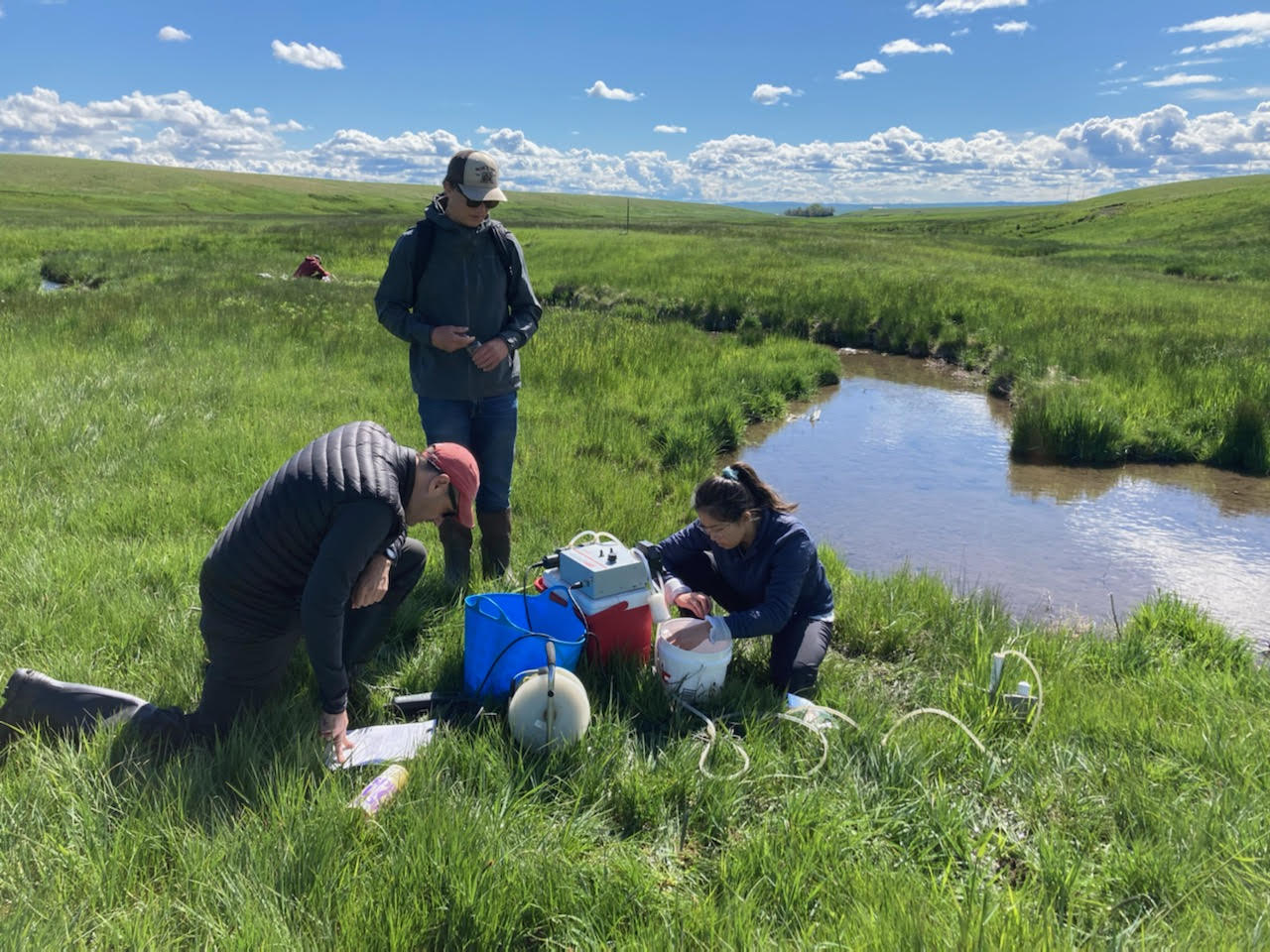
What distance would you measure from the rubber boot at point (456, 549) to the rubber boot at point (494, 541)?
17cm

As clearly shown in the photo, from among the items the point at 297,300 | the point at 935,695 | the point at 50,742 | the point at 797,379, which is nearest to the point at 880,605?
the point at 935,695

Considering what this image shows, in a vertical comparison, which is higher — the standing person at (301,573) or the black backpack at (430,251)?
the black backpack at (430,251)

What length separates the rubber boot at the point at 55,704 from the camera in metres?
2.80

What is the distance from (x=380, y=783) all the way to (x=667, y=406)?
21.3ft

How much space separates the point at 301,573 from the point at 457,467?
28.2 inches

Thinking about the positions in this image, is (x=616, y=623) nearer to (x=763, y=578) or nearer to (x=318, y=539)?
(x=763, y=578)

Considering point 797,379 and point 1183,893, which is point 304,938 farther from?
point 797,379

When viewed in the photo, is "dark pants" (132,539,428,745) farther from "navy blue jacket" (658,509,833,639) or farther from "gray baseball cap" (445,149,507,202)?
"gray baseball cap" (445,149,507,202)

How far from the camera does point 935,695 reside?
3.47 meters

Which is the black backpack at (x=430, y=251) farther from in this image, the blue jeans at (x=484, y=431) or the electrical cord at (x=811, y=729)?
the electrical cord at (x=811, y=729)

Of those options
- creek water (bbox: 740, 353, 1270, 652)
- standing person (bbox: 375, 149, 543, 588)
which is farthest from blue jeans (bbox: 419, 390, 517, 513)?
creek water (bbox: 740, 353, 1270, 652)

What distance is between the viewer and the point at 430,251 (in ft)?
13.6

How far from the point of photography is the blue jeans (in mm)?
4258

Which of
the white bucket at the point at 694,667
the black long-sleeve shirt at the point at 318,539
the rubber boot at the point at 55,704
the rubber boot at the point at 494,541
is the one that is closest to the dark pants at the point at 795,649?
the white bucket at the point at 694,667
